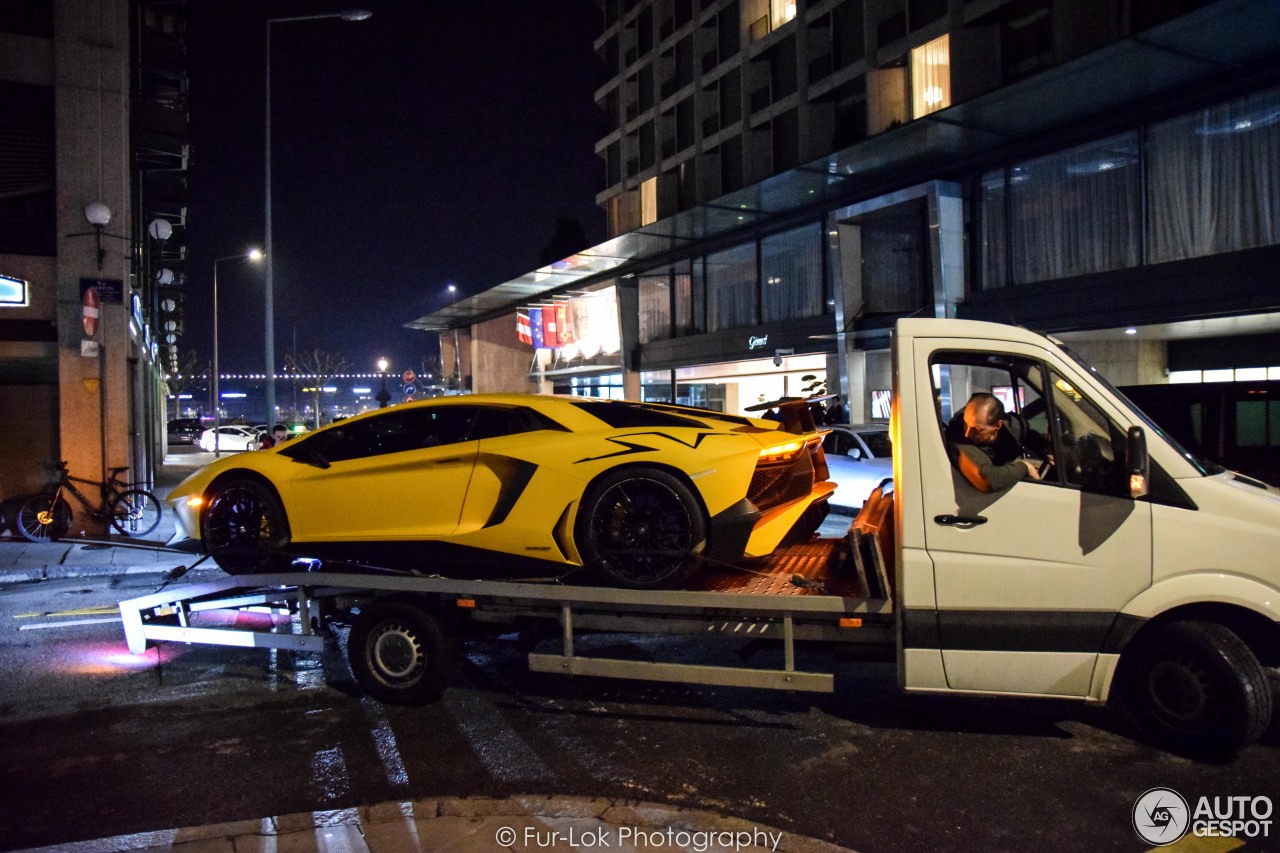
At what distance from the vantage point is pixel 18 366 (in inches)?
551

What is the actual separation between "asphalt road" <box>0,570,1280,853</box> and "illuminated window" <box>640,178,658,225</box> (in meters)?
35.6

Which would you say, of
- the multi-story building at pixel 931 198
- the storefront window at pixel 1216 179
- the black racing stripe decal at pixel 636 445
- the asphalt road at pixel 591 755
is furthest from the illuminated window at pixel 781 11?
the asphalt road at pixel 591 755

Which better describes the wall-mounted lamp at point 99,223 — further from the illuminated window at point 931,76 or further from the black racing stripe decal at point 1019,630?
the illuminated window at point 931,76

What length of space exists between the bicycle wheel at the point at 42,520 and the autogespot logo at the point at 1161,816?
13.9 meters

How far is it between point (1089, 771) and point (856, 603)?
1443mm

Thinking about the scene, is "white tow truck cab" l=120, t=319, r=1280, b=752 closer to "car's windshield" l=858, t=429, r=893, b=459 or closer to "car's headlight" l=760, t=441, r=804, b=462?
"car's headlight" l=760, t=441, r=804, b=462

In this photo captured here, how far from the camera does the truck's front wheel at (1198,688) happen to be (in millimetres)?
4184

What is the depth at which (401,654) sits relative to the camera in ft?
18.1

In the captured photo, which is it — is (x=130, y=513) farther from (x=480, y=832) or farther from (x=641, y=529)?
(x=480, y=832)

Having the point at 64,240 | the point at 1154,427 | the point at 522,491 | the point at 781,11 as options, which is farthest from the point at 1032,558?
the point at 781,11

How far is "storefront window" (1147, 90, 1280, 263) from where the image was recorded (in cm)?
1388

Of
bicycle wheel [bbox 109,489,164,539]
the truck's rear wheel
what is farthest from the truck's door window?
bicycle wheel [bbox 109,489,164,539]

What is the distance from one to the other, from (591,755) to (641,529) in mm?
1343

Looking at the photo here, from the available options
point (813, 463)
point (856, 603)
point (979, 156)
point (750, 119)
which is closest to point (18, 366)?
point (813, 463)
